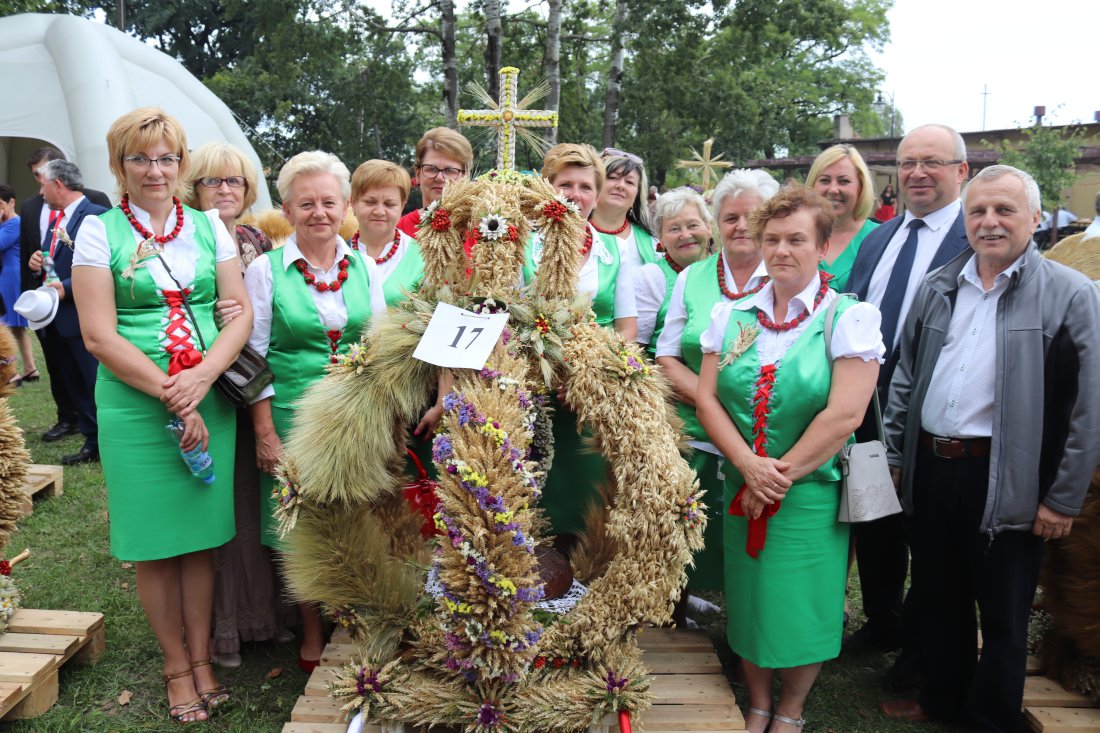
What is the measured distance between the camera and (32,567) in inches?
183

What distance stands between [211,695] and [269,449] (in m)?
1.00

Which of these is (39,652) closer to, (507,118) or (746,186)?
(507,118)

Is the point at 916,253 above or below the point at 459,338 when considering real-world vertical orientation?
above

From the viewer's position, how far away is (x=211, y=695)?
10.7ft

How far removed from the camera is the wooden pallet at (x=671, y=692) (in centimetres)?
288

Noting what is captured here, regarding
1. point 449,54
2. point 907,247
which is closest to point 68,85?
point 449,54

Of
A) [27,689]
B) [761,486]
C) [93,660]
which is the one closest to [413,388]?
[761,486]

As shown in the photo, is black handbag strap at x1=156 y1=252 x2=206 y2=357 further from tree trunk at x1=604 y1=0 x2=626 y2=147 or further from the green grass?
tree trunk at x1=604 y1=0 x2=626 y2=147

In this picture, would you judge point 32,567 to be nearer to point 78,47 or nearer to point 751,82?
point 78,47

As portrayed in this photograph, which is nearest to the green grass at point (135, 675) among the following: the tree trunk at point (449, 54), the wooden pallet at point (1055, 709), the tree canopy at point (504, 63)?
the wooden pallet at point (1055, 709)

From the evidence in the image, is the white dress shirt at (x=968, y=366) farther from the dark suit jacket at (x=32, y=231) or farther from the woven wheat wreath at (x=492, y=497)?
the dark suit jacket at (x=32, y=231)

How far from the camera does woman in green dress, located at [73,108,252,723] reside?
2904 millimetres

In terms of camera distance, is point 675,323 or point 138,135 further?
point 675,323

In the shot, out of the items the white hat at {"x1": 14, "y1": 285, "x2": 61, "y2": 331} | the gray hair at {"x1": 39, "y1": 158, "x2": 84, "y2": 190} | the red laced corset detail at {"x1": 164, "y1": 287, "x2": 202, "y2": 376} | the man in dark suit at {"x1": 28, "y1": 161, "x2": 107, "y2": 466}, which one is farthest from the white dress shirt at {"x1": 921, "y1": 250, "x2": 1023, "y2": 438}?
the gray hair at {"x1": 39, "y1": 158, "x2": 84, "y2": 190}
